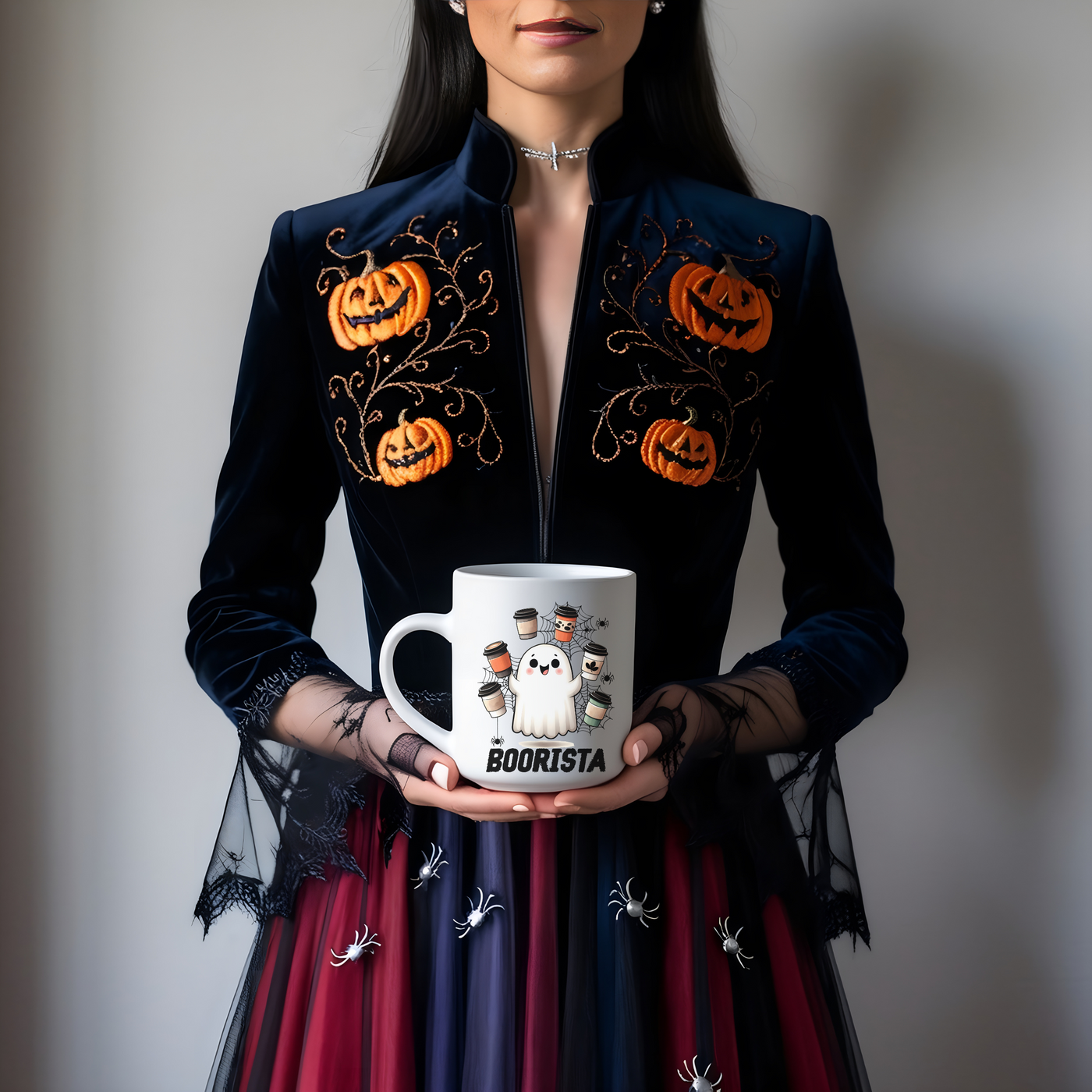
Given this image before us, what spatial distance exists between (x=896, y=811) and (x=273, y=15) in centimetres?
123

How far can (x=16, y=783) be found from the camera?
1.17 m

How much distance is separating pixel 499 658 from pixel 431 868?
0.24 metres

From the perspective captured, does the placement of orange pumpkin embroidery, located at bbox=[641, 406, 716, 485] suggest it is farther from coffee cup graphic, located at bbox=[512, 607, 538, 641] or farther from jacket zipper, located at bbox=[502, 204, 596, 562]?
coffee cup graphic, located at bbox=[512, 607, 538, 641]

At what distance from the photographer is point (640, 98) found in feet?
3.11

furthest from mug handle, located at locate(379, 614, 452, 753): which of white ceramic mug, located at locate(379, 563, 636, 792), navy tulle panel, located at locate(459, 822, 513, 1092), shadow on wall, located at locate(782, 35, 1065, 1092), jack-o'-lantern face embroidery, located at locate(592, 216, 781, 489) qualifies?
shadow on wall, located at locate(782, 35, 1065, 1092)

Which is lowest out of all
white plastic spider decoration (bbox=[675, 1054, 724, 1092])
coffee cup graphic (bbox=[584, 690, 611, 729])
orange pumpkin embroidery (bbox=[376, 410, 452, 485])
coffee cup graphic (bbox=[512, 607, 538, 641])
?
white plastic spider decoration (bbox=[675, 1054, 724, 1092])

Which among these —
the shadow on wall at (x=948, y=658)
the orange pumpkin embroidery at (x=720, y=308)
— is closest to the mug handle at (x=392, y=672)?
the orange pumpkin embroidery at (x=720, y=308)

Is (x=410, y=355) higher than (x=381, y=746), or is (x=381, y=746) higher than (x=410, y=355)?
(x=410, y=355)

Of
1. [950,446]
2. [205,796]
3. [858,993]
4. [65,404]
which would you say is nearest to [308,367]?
[65,404]

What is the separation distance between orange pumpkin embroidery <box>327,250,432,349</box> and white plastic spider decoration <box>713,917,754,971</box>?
552 millimetres

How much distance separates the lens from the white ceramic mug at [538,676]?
56cm

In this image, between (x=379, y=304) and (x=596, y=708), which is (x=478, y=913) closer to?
(x=596, y=708)

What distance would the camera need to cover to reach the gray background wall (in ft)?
3.71

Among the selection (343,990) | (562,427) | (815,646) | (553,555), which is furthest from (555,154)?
(343,990)
